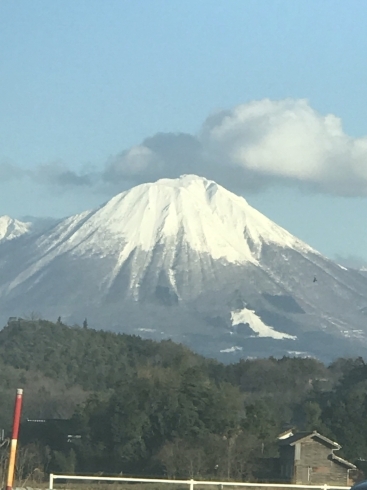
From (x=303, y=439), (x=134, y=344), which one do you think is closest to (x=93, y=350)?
(x=134, y=344)

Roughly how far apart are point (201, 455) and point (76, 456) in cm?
1329

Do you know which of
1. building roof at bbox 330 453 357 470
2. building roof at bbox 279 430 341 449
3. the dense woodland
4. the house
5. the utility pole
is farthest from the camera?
building roof at bbox 279 430 341 449

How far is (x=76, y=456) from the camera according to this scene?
6116cm

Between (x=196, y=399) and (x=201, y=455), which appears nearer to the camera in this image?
(x=201, y=455)

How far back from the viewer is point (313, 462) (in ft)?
183

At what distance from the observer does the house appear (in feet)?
183

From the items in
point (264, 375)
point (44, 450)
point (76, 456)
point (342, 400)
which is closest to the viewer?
point (76, 456)

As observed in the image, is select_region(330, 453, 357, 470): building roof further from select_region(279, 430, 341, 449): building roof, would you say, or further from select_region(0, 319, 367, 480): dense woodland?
select_region(0, 319, 367, 480): dense woodland

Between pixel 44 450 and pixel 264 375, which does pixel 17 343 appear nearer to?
pixel 264 375

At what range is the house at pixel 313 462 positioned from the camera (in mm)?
55812

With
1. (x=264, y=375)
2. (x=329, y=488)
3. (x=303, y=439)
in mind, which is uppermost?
(x=264, y=375)

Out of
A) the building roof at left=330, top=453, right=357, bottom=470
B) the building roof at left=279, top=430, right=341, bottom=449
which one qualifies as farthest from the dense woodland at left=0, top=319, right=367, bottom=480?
the building roof at left=330, top=453, right=357, bottom=470

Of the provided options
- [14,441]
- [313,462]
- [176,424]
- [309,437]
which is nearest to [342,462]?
[313,462]

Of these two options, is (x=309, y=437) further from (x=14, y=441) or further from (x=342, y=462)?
(x=14, y=441)
